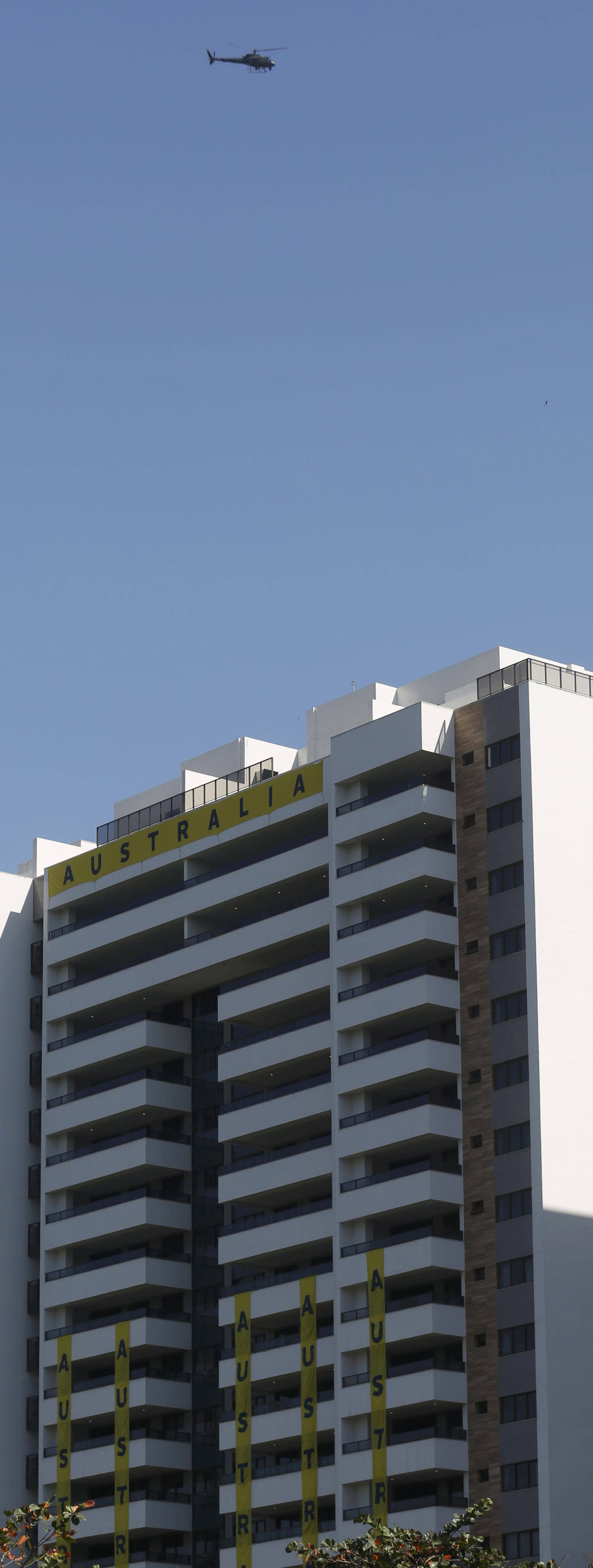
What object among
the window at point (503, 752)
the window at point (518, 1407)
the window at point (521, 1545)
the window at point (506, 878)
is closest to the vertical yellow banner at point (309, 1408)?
the window at point (521, 1545)

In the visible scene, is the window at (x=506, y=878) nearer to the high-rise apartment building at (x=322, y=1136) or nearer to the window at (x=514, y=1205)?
the high-rise apartment building at (x=322, y=1136)

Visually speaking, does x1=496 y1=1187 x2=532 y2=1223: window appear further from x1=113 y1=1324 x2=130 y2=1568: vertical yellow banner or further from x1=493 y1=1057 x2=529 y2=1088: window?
x1=113 y1=1324 x2=130 y2=1568: vertical yellow banner

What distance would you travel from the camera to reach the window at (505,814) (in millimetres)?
95375

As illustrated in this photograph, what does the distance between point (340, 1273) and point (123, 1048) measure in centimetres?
2163

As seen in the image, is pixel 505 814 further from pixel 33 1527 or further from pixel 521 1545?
pixel 33 1527

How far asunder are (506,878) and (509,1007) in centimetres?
533

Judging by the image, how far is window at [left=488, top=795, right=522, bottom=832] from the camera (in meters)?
95.4

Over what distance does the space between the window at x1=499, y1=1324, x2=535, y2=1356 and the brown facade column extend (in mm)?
353

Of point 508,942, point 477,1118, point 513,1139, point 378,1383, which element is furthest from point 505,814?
point 378,1383

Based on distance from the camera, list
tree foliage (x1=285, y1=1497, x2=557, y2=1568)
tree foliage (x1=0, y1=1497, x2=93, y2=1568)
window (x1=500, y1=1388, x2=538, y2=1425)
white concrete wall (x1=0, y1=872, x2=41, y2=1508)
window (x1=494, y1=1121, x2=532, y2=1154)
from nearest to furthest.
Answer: tree foliage (x1=0, y1=1497, x2=93, y2=1568), tree foliage (x1=285, y1=1497, x2=557, y2=1568), window (x1=500, y1=1388, x2=538, y2=1425), window (x1=494, y1=1121, x2=532, y2=1154), white concrete wall (x1=0, y1=872, x2=41, y2=1508)

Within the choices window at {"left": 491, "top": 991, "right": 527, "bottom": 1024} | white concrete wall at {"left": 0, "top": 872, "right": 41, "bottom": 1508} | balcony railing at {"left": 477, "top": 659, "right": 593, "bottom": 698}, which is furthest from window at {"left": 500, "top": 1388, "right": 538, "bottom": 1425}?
white concrete wall at {"left": 0, "top": 872, "right": 41, "bottom": 1508}

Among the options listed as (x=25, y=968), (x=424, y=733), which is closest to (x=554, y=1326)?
(x=424, y=733)

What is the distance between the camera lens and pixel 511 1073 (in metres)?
92.9

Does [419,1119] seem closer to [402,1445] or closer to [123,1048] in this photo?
[402,1445]
